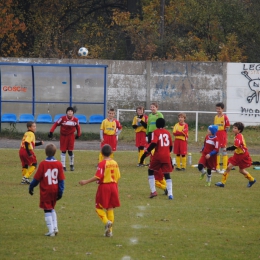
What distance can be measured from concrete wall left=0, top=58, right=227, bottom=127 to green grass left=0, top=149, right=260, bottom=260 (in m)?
12.6

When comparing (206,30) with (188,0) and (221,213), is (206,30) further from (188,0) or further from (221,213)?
(221,213)

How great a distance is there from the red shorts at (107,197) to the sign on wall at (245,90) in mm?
19806

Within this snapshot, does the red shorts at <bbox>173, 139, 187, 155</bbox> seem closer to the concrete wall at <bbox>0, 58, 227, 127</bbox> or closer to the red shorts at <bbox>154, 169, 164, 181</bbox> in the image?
the red shorts at <bbox>154, 169, 164, 181</bbox>

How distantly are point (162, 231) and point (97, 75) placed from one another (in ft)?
60.1

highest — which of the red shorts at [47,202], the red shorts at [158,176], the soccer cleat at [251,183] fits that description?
the red shorts at [47,202]

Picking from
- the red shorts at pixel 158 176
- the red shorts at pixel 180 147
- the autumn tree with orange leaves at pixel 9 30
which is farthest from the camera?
the autumn tree with orange leaves at pixel 9 30

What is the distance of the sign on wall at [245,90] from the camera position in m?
31.0

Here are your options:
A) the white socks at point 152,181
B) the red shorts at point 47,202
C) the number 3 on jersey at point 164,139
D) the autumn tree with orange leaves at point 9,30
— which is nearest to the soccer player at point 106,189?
the red shorts at point 47,202

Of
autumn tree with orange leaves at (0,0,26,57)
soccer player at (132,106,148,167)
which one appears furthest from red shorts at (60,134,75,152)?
autumn tree with orange leaves at (0,0,26,57)

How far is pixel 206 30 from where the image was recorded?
130 feet

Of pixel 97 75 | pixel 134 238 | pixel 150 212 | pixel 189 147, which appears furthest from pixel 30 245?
pixel 97 75

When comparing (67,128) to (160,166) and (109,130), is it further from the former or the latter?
(160,166)

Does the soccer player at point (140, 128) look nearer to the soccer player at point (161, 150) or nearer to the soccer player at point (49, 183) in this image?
the soccer player at point (161, 150)

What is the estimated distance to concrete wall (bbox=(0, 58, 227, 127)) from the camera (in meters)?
31.5
